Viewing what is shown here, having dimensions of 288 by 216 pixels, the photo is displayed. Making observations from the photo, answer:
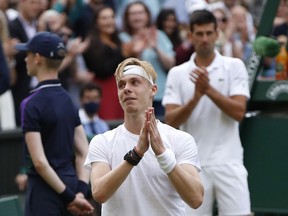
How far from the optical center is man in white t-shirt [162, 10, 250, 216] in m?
8.73

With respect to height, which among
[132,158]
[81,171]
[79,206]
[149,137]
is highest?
[149,137]

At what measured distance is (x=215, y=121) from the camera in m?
8.77

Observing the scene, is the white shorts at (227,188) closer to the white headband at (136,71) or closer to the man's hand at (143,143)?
the white headband at (136,71)

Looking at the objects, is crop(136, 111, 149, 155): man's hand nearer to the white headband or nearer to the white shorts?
the white headband

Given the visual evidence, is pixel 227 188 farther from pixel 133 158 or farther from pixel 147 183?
pixel 133 158

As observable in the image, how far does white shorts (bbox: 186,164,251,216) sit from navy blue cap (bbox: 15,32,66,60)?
1.70 m

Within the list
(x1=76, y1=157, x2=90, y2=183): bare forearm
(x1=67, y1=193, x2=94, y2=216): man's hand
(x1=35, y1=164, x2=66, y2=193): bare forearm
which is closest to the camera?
(x1=35, y1=164, x2=66, y2=193): bare forearm

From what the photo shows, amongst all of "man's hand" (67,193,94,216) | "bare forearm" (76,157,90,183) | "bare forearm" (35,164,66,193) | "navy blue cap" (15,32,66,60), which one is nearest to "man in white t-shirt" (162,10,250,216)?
"bare forearm" (76,157,90,183)

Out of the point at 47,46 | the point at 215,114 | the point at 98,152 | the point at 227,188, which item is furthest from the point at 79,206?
the point at 98,152

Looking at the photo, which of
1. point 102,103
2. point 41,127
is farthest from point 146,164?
point 102,103

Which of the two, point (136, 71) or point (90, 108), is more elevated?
point (136, 71)

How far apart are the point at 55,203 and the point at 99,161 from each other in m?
1.74

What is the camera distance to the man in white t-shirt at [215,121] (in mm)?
8727

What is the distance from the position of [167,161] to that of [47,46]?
238cm
